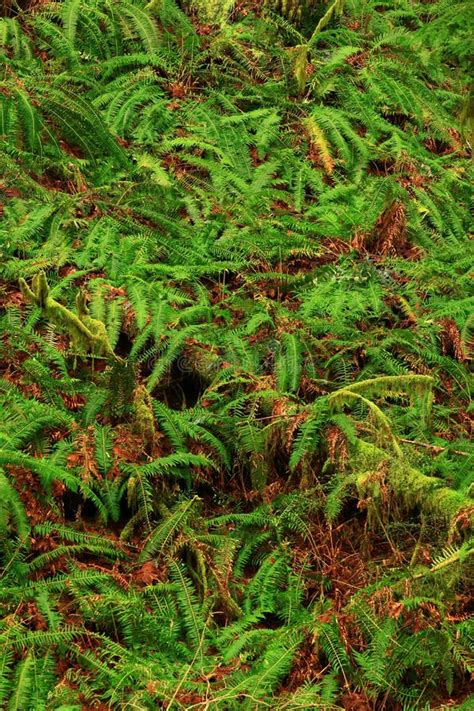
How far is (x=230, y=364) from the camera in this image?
16.5ft

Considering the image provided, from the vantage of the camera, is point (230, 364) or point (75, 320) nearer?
point (75, 320)

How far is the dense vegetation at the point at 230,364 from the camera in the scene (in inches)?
146

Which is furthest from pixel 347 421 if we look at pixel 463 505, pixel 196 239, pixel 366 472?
pixel 196 239

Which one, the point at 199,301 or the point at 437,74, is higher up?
the point at 437,74

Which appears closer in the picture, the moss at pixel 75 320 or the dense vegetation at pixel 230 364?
the dense vegetation at pixel 230 364

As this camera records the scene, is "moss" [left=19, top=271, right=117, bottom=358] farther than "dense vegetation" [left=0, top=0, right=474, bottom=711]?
Yes

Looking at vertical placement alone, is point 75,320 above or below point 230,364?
above

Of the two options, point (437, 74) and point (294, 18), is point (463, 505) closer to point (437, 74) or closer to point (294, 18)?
point (437, 74)

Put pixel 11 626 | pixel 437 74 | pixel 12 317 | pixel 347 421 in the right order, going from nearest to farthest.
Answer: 1. pixel 11 626
2. pixel 347 421
3. pixel 12 317
4. pixel 437 74

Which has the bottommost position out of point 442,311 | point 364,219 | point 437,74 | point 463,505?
point 463,505

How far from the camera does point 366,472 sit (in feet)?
14.2

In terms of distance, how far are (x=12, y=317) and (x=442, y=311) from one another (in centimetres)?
270

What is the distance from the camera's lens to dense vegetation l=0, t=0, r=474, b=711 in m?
3.72

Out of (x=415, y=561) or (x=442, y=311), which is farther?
(x=442, y=311)
